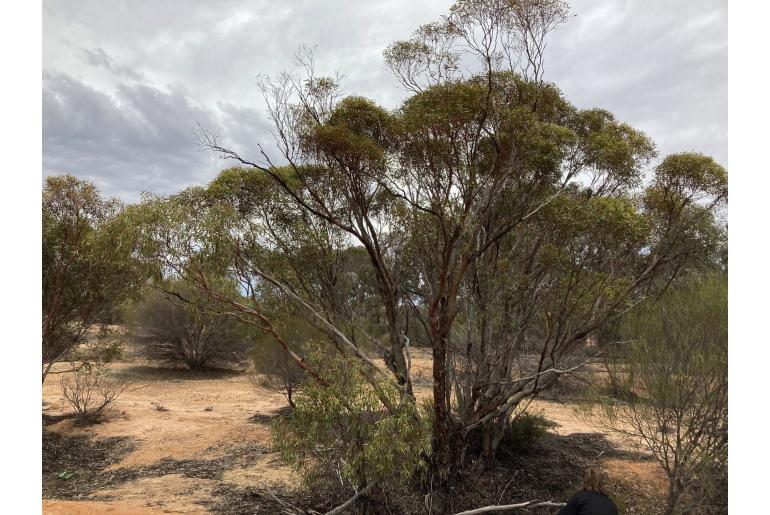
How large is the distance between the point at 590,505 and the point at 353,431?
11.2 ft

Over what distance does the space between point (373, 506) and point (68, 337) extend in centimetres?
897

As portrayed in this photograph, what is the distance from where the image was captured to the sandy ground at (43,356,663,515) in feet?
28.2

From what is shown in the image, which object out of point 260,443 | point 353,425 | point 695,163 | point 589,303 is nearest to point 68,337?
point 260,443

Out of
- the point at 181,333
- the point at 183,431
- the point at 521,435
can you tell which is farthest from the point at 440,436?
the point at 181,333

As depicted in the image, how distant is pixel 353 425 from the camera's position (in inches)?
278

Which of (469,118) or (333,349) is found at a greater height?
(469,118)

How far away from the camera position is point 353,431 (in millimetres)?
7098

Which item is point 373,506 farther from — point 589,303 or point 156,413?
point 156,413

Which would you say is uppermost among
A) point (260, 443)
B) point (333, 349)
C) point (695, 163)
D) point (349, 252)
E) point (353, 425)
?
point (695, 163)

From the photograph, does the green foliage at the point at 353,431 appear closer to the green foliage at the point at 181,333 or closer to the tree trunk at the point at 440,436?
the tree trunk at the point at 440,436

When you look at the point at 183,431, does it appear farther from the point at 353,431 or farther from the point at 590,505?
the point at 590,505

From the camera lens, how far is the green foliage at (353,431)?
6.77 metres

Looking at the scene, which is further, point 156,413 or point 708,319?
point 156,413
